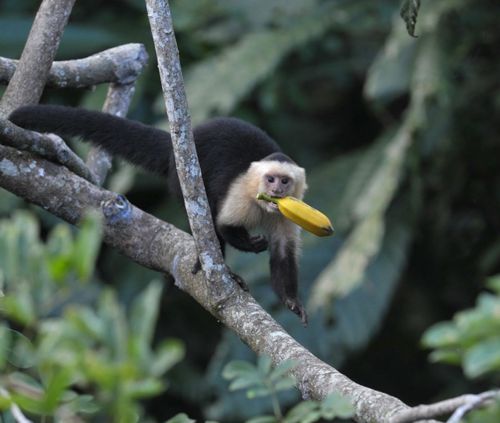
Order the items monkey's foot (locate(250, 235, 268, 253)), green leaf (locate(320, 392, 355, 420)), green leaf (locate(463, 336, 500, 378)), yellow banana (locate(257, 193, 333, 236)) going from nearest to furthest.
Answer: green leaf (locate(463, 336, 500, 378)), green leaf (locate(320, 392, 355, 420)), yellow banana (locate(257, 193, 333, 236)), monkey's foot (locate(250, 235, 268, 253))

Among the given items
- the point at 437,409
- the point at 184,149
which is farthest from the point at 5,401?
the point at 184,149

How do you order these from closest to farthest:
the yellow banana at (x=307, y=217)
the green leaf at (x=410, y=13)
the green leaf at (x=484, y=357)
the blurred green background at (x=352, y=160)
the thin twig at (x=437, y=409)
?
the green leaf at (x=484, y=357) → the thin twig at (x=437, y=409) → the green leaf at (x=410, y=13) → the yellow banana at (x=307, y=217) → the blurred green background at (x=352, y=160)

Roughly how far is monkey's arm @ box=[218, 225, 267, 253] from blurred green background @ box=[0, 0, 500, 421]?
1940mm

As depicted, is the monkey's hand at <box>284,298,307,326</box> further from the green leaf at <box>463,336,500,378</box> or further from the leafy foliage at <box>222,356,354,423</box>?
the green leaf at <box>463,336,500,378</box>

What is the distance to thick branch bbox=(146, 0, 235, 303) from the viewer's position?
9.28ft

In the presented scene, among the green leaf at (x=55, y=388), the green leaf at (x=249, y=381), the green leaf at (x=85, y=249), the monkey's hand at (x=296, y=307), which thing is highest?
the monkey's hand at (x=296, y=307)

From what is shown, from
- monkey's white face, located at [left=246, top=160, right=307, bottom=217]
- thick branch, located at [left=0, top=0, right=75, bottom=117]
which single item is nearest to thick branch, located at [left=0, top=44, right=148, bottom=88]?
thick branch, located at [left=0, top=0, right=75, bottom=117]

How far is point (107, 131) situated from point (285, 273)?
3.22ft

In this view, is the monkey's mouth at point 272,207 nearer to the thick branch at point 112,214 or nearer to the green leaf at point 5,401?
the thick branch at point 112,214

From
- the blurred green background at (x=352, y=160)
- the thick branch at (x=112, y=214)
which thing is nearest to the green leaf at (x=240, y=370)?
the thick branch at (x=112, y=214)

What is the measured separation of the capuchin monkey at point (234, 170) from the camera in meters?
3.78

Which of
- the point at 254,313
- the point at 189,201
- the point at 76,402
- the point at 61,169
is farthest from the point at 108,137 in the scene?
the point at 76,402

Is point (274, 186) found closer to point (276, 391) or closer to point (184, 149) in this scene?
point (184, 149)

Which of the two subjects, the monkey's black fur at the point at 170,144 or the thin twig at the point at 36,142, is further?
the monkey's black fur at the point at 170,144
